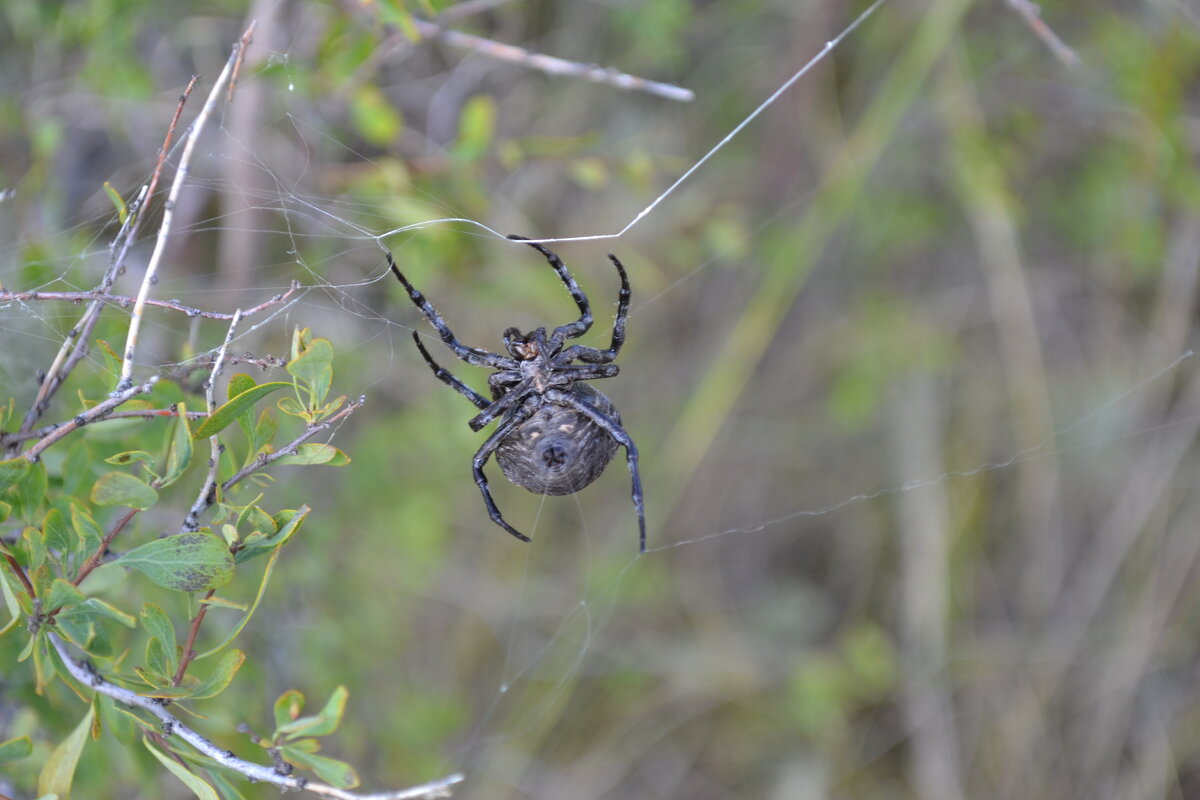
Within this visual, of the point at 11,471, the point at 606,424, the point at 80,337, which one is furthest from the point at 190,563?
the point at 606,424

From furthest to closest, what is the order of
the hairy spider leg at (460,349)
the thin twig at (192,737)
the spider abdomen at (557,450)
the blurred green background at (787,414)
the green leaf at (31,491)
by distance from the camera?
the blurred green background at (787,414) < the hairy spider leg at (460,349) < the spider abdomen at (557,450) < the green leaf at (31,491) < the thin twig at (192,737)

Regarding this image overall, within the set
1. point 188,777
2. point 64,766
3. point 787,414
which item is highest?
point 188,777

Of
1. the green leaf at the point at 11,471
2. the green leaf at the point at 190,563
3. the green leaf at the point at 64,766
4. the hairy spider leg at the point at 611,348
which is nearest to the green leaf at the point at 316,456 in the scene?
the green leaf at the point at 190,563

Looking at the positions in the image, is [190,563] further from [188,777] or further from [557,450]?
[557,450]

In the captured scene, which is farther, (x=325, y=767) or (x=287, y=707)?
(x=287, y=707)

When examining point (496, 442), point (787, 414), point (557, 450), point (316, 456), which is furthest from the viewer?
point (787, 414)

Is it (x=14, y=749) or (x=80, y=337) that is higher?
(x=80, y=337)

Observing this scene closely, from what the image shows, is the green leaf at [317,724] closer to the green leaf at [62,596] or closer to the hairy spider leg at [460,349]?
the green leaf at [62,596]

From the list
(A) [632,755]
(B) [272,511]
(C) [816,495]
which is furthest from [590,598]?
(B) [272,511]

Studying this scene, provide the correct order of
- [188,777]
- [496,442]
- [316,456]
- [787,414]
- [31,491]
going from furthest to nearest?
[787,414] < [496,442] < [31,491] < [316,456] < [188,777]
